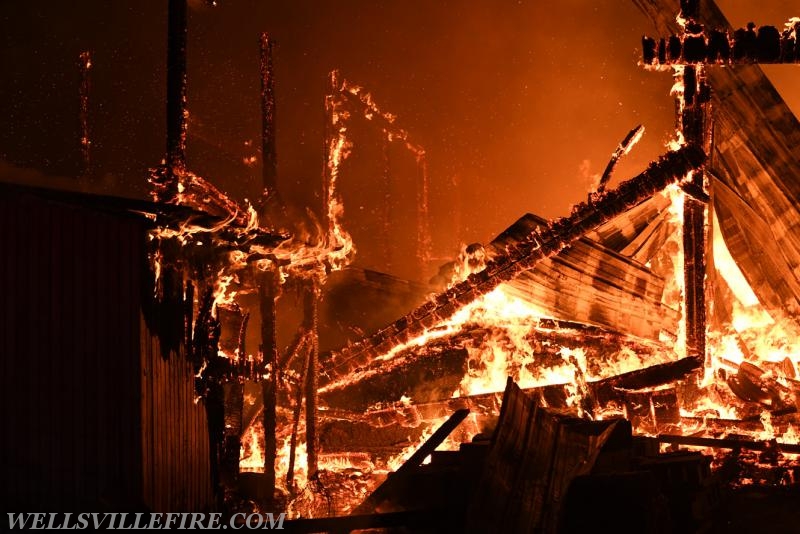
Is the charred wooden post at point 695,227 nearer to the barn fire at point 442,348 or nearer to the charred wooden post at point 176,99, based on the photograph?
the barn fire at point 442,348

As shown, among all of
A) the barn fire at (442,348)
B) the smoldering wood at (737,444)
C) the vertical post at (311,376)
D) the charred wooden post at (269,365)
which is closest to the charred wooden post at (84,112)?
the barn fire at (442,348)

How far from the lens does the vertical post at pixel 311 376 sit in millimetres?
9180

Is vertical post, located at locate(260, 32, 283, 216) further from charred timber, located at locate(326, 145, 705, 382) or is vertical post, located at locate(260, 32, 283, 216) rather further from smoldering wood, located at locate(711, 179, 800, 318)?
smoldering wood, located at locate(711, 179, 800, 318)

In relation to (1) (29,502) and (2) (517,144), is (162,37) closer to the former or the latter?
(2) (517,144)

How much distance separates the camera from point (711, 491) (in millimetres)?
6527

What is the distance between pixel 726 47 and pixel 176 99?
7600 millimetres

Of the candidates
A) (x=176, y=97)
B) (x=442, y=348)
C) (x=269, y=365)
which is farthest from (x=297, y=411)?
(x=176, y=97)

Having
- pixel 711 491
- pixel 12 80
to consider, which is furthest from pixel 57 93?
pixel 711 491

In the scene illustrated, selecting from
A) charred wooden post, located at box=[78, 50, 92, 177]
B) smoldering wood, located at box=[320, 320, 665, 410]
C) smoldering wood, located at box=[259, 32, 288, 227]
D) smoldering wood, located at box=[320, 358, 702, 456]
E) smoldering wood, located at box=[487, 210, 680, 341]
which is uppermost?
charred wooden post, located at box=[78, 50, 92, 177]

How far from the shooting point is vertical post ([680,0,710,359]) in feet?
31.4

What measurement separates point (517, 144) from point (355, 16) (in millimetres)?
6414

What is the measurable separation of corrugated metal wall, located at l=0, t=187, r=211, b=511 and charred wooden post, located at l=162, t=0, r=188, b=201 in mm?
1748

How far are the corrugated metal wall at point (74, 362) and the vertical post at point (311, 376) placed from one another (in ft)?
11.3

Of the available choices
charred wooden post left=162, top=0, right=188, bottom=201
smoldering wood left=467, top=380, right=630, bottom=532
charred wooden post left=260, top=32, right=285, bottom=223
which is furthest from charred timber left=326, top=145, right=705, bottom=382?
charred wooden post left=162, top=0, right=188, bottom=201
